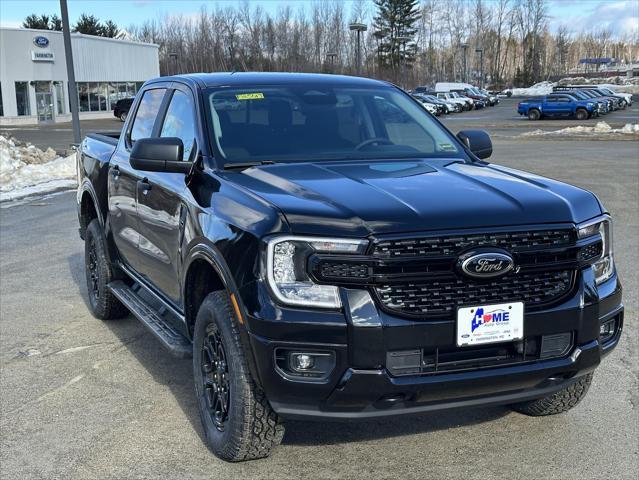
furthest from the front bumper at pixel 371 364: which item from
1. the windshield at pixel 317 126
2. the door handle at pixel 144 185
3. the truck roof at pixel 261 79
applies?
the truck roof at pixel 261 79

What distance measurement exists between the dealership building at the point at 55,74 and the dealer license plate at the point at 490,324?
51167mm

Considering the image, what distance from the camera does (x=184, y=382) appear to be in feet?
Answer: 16.5

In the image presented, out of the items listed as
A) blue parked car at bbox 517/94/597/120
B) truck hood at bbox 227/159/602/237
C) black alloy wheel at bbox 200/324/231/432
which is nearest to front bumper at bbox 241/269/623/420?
truck hood at bbox 227/159/602/237

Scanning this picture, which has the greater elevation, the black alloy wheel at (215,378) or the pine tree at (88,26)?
the pine tree at (88,26)

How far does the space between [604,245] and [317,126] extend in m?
1.86

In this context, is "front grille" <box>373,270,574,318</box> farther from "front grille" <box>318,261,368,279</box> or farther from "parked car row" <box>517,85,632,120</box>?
"parked car row" <box>517,85,632,120</box>

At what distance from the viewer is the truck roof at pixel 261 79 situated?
4977 mm

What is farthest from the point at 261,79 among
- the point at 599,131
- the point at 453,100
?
the point at 453,100

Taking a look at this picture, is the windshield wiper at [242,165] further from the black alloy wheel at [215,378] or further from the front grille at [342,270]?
the front grille at [342,270]

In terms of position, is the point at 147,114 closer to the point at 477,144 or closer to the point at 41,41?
the point at 477,144

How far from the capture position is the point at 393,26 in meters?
108

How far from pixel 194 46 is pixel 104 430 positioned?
309ft

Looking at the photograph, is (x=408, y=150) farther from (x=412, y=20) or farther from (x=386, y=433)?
(x=412, y=20)

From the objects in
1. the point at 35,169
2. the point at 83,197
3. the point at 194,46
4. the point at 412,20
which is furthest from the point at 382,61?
the point at 83,197
